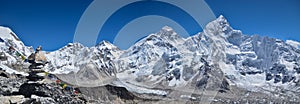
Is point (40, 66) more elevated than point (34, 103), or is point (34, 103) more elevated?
point (40, 66)

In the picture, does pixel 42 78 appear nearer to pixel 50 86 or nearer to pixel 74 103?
pixel 50 86

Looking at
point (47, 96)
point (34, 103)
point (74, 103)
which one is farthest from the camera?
point (74, 103)

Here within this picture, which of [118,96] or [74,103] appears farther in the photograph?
[118,96]

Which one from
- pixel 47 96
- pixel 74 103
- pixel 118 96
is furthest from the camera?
pixel 118 96

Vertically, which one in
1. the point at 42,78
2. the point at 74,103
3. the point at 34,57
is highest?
the point at 34,57

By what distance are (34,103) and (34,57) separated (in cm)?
487

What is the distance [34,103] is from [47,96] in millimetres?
1954

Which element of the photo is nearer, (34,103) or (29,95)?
(34,103)

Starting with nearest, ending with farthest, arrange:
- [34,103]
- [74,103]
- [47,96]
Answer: [34,103] < [47,96] < [74,103]

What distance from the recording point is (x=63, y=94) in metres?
Answer: 28.4

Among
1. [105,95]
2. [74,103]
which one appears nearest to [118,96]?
[105,95]

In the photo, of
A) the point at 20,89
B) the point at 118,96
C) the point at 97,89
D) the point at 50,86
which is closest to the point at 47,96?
the point at 50,86

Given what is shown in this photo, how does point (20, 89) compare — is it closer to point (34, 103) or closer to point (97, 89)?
point (34, 103)

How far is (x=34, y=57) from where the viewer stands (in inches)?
1102
